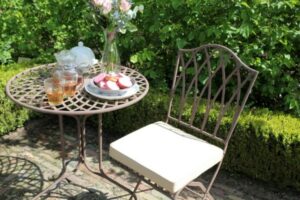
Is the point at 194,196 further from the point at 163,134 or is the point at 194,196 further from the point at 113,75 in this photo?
the point at 113,75

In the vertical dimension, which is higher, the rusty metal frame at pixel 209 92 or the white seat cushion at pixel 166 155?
the rusty metal frame at pixel 209 92

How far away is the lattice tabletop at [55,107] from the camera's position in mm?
2512

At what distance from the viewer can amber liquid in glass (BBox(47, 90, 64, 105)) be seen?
2.55 metres

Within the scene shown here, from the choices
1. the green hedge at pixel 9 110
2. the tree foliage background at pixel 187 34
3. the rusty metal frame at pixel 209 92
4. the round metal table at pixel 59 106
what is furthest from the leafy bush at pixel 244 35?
the green hedge at pixel 9 110

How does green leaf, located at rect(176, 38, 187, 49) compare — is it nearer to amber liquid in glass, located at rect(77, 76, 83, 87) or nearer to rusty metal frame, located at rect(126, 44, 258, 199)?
rusty metal frame, located at rect(126, 44, 258, 199)

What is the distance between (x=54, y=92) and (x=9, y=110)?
66.9 inches

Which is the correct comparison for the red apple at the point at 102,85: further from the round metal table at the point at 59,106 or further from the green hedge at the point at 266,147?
the green hedge at the point at 266,147

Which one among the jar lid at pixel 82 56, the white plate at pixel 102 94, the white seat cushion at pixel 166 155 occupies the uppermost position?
the jar lid at pixel 82 56

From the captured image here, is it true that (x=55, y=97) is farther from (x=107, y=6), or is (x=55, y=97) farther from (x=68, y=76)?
(x=107, y=6)

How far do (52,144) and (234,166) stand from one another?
1831 millimetres

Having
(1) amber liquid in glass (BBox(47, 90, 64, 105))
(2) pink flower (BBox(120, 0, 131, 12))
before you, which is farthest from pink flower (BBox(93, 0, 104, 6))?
(1) amber liquid in glass (BBox(47, 90, 64, 105))

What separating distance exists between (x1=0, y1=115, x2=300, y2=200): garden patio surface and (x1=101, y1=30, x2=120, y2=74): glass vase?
3.51ft

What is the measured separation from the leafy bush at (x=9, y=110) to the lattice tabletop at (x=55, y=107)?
3.22 feet

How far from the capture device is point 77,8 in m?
4.36
